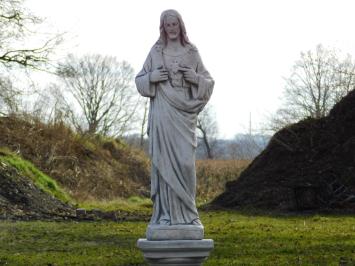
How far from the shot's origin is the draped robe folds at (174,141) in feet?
29.7

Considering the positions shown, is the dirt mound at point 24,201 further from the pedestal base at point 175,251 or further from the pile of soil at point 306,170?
the pedestal base at point 175,251

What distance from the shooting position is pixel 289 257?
46.4ft

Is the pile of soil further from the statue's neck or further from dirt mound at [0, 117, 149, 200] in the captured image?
the statue's neck

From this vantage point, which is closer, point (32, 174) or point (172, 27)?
point (172, 27)

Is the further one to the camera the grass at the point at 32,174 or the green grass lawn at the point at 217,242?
the grass at the point at 32,174

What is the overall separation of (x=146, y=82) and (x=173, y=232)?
5.95 feet

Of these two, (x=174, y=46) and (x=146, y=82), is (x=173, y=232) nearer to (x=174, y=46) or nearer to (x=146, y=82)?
(x=146, y=82)

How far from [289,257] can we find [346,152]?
710 inches

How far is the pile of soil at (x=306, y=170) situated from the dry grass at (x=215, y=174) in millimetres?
10449

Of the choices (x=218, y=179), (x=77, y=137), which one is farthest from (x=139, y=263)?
(x=218, y=179)

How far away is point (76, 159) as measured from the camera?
4262 centimetres

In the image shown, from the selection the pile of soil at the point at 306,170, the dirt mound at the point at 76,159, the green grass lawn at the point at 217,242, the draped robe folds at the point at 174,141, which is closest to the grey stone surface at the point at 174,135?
the draped robe folds at the point at 174,141

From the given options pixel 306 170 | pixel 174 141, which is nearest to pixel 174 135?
pixel 174 141

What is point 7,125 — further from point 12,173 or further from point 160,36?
point 160,36
